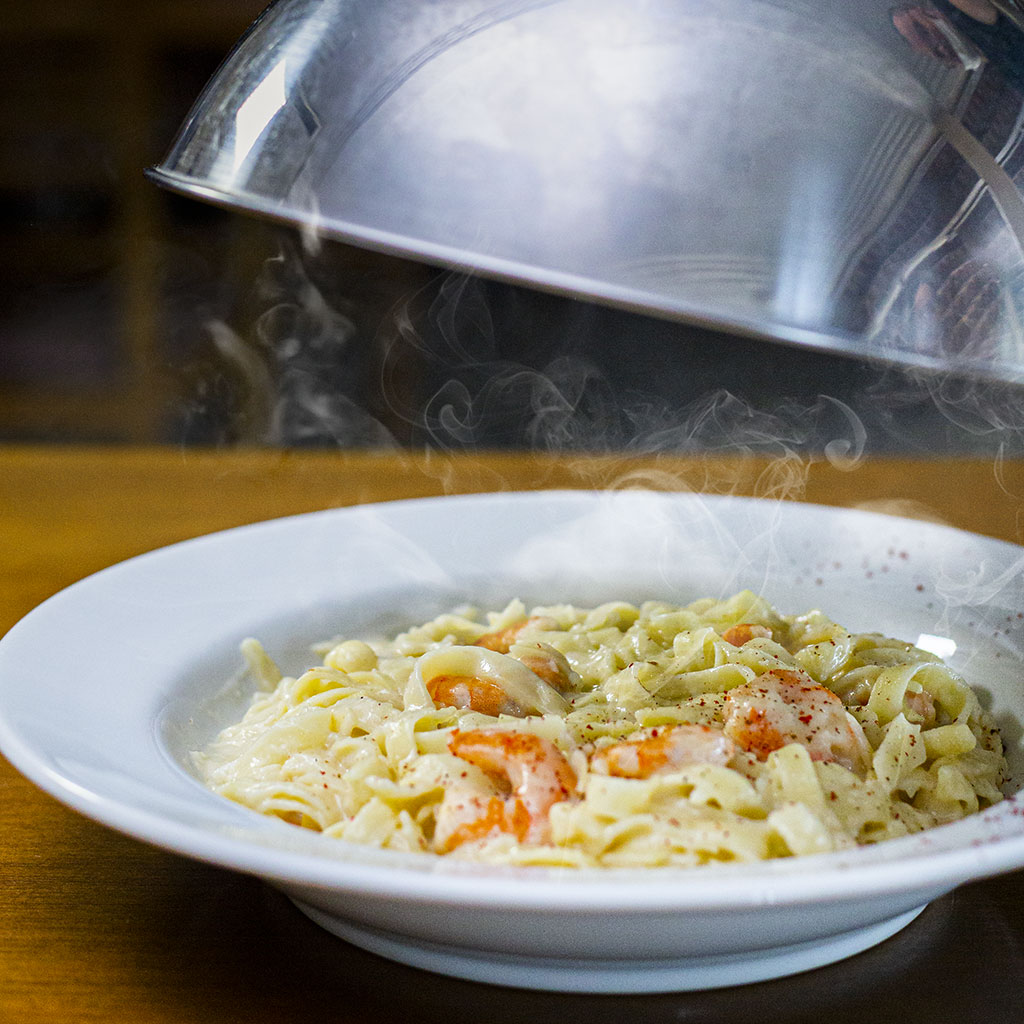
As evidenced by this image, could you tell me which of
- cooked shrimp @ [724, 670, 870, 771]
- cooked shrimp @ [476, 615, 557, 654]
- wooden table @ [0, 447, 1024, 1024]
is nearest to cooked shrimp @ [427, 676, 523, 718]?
cooked shrimp @ [476, 615, 557, 654]

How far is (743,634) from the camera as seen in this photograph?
81.7 inches

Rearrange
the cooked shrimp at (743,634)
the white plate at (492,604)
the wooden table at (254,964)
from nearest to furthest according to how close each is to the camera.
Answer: the white plate at (492,604), the wooden table at (254,964), the cooked shrimp at (743,634)

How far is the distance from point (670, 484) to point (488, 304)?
15.2 feet

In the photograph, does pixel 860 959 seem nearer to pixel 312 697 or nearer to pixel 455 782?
pixel 455 782

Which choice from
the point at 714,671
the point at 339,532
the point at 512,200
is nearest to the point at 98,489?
the point at 339,532

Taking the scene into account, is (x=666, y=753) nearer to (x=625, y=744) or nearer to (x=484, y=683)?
(x=625, y=744)

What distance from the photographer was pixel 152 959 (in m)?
1.28

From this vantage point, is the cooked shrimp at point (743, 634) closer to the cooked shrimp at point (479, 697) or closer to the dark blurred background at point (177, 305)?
the cooked shrimp at point (479, 697)

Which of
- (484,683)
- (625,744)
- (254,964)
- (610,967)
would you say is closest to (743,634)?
(484,683)

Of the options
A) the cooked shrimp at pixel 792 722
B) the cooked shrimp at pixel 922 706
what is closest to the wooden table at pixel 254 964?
the cooked shrimp at pixel 792 722

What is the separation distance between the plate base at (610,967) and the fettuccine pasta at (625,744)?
0.10 m

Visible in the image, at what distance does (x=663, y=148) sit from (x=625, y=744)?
698 mm

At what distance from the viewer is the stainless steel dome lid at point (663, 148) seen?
4.34 ft

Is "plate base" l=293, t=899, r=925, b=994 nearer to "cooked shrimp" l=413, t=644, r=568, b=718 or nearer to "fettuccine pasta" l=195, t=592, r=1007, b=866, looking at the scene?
"fettuccine pasta" l=195, t=592, r=1007, b=866
